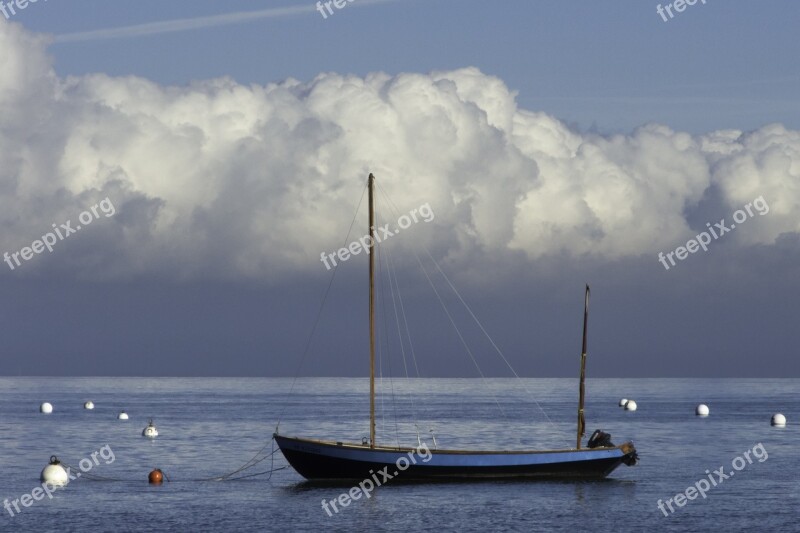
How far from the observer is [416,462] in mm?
83875

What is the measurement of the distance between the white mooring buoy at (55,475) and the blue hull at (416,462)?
50.0 feet

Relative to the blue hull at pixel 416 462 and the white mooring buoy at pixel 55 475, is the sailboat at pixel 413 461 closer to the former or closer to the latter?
the blue hull at pixel 416 462

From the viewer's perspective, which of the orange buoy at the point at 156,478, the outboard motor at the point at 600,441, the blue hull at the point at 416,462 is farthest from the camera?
the orange buoy at the point at 156,478

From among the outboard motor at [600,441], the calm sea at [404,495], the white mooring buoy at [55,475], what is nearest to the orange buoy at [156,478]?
the calm sea at [404,495]

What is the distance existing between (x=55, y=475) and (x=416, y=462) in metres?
24.6

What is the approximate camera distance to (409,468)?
84.2m

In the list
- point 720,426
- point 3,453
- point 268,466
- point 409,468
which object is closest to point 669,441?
point 720,426

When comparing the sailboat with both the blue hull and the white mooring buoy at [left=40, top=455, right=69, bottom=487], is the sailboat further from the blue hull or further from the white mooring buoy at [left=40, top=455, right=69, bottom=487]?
the white mooring buoy at [left=40, top=455, right=69, bottom=487]

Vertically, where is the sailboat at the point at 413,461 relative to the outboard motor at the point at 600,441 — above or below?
below

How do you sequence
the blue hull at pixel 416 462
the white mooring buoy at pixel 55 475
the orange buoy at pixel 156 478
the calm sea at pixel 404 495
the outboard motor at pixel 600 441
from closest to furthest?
the calm sea at pixel 404 495
the blue hull at pixel 416 462
the white mooring buoy at pixel 55 475
the outboard motor at pixel 600 441
the orange buoy at pixel 156 478

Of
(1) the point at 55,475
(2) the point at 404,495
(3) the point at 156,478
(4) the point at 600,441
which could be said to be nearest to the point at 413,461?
(2) the point at 404,495

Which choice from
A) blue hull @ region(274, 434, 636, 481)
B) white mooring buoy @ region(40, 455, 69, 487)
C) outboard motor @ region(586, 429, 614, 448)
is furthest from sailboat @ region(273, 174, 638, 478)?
white mooring buoy @ region(40, 455, 69, 487)

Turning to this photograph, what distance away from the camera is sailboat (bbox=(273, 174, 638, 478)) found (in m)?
83.2

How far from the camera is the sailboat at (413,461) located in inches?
3275
